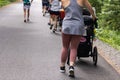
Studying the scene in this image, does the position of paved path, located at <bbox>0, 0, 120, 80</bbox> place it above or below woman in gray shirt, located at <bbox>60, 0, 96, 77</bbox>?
below

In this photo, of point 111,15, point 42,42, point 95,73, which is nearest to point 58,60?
point 95,73

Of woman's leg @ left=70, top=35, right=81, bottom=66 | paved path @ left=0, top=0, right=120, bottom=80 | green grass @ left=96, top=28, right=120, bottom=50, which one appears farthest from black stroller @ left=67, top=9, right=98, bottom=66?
green grass @ left=96, top=28, right=120, bottom=50

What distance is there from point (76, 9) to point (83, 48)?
1.58 metres

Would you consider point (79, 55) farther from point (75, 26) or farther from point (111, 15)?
point (111, 15)

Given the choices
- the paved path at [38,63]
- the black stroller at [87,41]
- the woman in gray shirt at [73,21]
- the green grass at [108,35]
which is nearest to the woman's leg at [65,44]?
the woman in gray shirt at [73,21]

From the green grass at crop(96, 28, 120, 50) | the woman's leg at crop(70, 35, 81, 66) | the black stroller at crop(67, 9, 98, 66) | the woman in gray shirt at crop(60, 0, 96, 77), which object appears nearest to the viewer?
the woman in gray shirt at crop(60, 0, 96, 77)

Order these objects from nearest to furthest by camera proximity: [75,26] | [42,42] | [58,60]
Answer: [75,26] → [58,60] → [42,42]

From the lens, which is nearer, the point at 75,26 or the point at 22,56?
the point at 75,26

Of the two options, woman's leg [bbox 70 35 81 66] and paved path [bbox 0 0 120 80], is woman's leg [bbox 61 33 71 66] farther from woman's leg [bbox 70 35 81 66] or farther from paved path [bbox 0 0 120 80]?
paved path [bbox 0 0 120 80]

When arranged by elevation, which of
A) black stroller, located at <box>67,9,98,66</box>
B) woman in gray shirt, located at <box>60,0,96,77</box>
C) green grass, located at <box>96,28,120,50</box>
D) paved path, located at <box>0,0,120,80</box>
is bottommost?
green grass, located at <box>96,28,120,50</box>

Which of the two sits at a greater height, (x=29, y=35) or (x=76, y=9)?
(x=76, y=9)

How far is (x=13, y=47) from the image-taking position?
42.2 ft

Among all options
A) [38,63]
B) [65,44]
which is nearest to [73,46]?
[65,44]

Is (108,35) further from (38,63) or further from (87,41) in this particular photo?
(38,63)
